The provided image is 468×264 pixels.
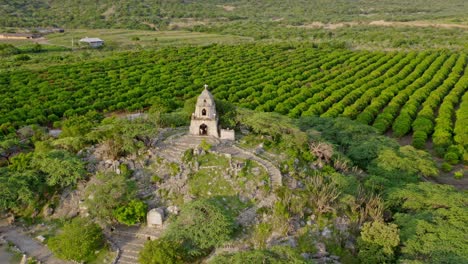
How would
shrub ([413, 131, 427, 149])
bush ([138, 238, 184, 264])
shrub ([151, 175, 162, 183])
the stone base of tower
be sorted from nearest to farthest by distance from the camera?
bush ([138, 238, 184, 264]), shrub ([151, 175, 162, 183]), the stone base of tower, shrub ([413, 131, 427, 149])

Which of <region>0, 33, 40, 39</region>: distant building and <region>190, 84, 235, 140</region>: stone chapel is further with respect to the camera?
<region>0, 33, 40, 39</region>: distant building

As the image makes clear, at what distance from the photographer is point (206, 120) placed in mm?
41062

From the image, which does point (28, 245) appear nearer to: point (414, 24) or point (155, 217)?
point (155, 217)

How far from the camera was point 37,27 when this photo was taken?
153m

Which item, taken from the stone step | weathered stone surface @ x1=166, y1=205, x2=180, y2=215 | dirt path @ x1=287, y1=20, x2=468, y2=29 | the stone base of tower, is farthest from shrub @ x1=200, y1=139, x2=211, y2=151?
dirt path @ x1=287, y1=20, x2=468, y2=29

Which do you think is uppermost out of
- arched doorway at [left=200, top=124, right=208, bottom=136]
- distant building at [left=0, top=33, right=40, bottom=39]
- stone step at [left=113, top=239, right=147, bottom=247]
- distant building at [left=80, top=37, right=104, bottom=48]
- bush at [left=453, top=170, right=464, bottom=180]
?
distant building at [left=0, top=33, right=40, bottom=39]

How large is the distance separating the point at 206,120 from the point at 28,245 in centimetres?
1880

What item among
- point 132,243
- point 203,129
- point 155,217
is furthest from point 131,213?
point 203,129

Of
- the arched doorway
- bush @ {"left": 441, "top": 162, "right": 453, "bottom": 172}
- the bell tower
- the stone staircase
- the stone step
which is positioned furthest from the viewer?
bush @ {"left": 441, "top": 162, "right": 453, "bottom": 172}

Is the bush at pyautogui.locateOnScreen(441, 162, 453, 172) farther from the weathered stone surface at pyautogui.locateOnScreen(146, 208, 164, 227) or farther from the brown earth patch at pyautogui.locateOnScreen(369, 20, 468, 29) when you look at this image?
the brown earth patch at pyautogui.locateOnScreen(369, 20, 468, 29)

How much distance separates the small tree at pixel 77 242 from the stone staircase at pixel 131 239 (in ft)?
4.67

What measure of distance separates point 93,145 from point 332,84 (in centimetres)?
5189

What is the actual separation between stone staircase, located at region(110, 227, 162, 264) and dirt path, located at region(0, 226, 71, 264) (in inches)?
167

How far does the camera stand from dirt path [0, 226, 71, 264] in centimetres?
3212
